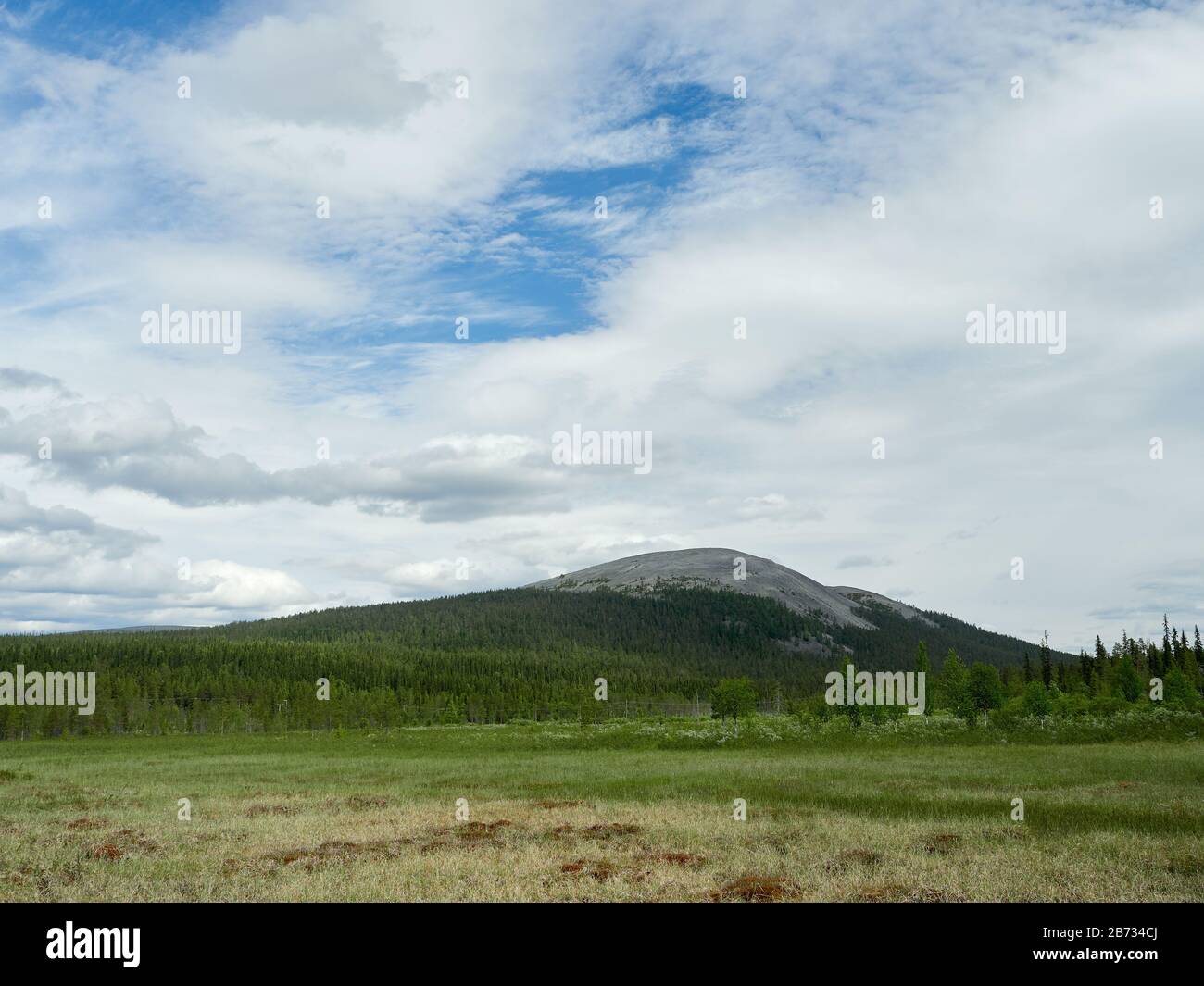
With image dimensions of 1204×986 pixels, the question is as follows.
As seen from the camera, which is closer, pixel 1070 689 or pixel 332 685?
pixel 1070 689

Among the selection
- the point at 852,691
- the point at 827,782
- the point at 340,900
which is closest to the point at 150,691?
the point at 852,691

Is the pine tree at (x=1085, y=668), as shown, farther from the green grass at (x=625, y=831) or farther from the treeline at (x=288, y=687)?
the green grass at (x=625, y=831)

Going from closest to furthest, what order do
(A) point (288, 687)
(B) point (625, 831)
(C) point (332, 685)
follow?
(B) point (625, 831), (A) point (288, 687), (C) point (332, 685)

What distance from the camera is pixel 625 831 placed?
21.7m

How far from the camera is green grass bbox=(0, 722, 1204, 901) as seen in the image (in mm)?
15344

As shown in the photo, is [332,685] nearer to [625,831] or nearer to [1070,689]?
[1070,689]

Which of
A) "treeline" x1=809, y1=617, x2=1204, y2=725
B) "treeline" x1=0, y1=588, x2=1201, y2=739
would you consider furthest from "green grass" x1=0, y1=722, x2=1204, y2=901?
"treeline" x1=0, y1=588, x2=1201, y2=739

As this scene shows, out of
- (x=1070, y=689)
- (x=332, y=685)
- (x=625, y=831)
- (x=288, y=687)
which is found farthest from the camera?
(x=332, y=685)

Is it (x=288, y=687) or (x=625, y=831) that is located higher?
(x=625, y=831)

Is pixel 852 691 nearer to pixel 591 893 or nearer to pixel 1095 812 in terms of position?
pixel 1095 812

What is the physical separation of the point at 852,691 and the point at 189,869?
75.0 meters

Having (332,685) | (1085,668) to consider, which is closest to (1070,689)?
(1085,668)
